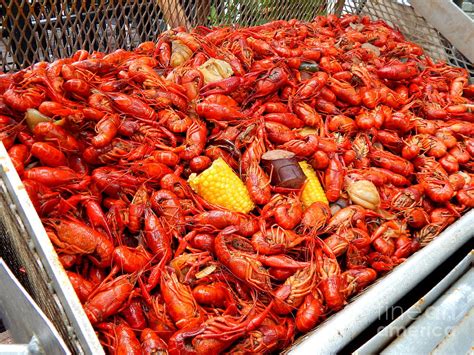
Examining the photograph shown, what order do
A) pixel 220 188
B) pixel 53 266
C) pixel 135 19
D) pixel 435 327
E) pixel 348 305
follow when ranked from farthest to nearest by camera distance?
pixel 135 19 → pixel 220 188 → pixel 348 305 → pixel 435 327 → pixel 53 266

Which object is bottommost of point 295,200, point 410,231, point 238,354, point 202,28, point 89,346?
point 238,354

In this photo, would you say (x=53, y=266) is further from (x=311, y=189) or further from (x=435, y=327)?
(x=311, y=189)

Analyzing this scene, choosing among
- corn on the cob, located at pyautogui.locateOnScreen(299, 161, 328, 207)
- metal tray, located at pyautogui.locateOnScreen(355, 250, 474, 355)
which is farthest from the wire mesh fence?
metal tray, located at pyautogui.locateOnScreen(355, 250, 474, 355)

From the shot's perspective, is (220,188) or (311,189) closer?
(220,188)

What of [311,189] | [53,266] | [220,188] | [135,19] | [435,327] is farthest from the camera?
[135,19]

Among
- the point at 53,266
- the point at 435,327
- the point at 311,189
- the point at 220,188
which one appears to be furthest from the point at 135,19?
the point at 435,327

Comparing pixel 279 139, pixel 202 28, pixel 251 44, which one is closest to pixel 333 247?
pixel 279 139

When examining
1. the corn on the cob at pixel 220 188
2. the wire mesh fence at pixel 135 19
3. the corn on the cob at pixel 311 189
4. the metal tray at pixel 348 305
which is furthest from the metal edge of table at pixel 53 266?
the wire mesh fence at pixel 135 19

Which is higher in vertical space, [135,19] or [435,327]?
[135,19]

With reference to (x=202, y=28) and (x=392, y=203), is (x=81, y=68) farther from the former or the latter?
(x=392, y=203)
